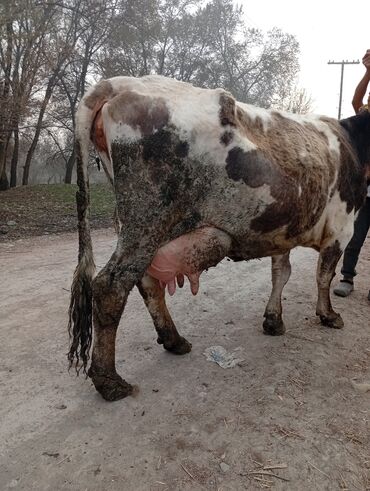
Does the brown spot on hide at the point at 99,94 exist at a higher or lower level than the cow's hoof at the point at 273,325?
higher

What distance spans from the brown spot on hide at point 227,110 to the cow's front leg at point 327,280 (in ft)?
5.75

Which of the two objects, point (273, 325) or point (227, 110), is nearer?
point (227, 110)

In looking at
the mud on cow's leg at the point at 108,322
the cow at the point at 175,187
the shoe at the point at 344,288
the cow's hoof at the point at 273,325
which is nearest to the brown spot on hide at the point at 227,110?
the cow at the point at 175,187

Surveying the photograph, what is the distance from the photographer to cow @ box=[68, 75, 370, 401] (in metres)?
2.47

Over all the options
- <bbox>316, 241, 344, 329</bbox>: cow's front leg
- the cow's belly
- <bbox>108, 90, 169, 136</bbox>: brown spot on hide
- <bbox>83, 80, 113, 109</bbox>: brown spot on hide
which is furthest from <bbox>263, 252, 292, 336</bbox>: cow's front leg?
<bbox>83, 80, 113, 109</bbox>: brown spot on hide

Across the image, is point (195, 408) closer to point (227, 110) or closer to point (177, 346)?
point (177, 346)

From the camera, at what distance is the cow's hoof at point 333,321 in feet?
13.0

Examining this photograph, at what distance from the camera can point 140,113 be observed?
7.99ft

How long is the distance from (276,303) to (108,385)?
6.13 ft

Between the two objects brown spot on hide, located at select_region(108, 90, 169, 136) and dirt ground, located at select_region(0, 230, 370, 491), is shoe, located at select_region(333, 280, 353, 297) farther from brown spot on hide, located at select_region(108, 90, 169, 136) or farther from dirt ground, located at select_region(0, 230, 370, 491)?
brown spot on hide, located at select_region(108, 90, 169, 136)

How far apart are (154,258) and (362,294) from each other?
Result: 3.39m

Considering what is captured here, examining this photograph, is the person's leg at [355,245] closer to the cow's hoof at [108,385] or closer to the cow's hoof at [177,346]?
the cow's hoof at [177,346]

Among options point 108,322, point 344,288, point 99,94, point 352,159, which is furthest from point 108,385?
point 344,288

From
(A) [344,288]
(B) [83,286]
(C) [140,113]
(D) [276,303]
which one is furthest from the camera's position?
(A) [344,288]
